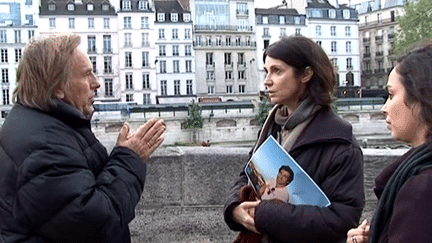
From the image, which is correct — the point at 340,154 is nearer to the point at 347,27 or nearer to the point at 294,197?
the point at 294,197

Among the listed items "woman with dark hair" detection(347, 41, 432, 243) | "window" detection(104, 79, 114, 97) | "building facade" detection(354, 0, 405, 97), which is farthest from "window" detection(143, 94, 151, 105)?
"woman with dark hair" detection(347, 41, 432, 243)

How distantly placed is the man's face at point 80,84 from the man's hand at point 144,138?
20cm

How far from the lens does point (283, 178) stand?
2197 mm

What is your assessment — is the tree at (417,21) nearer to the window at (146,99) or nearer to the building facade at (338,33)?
the building facade at (338,33)

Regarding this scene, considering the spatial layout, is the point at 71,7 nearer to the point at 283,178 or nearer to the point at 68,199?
the point at 283,178

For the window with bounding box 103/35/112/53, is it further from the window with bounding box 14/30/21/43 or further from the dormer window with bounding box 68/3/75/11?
the window with bounding box 14/30/21/43

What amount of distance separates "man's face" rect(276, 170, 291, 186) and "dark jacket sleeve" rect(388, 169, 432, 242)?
2.26ft

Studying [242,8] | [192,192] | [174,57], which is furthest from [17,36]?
[192,192]

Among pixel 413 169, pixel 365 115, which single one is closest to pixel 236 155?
pixel 413 169

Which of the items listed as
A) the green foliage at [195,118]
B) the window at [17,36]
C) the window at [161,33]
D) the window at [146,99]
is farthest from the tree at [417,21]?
the window at [17,36]

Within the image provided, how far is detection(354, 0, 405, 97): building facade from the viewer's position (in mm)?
62438

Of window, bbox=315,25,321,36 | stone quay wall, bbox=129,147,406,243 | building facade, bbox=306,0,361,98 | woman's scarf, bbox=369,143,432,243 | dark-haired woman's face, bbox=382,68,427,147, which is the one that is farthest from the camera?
building facade, bbox=306,0,361,98

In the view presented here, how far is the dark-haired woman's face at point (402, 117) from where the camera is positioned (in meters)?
1.73

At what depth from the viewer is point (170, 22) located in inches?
2110
